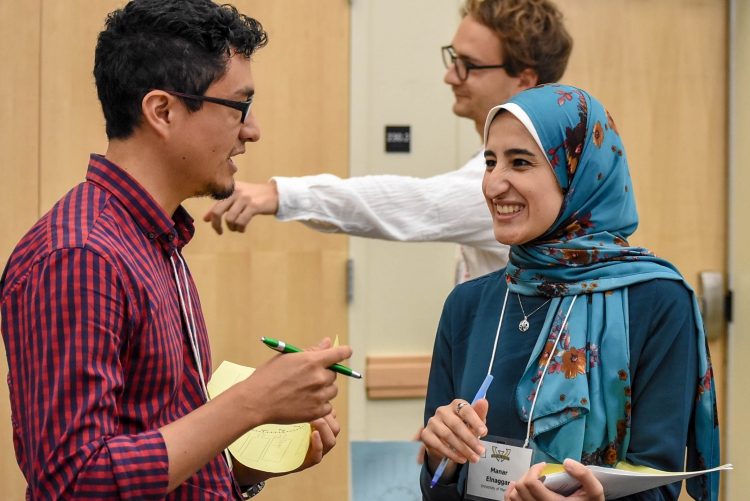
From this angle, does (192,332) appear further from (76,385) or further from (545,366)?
(545,366)

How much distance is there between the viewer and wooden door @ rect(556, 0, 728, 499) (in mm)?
3381

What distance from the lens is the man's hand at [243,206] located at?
2.02m

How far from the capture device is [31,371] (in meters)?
1.06

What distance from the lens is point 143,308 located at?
3.80 feet

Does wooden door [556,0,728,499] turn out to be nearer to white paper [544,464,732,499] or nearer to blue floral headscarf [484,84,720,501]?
blue floral headscarf [484,84,720,501]

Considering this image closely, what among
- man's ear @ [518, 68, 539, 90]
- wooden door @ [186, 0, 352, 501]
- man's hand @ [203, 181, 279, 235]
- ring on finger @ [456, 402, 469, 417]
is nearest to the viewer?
ring on finger @ [456, 402, 469, 417]

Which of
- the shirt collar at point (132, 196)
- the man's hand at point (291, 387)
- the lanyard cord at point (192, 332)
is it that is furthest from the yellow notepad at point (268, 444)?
the shirt collar at point (132, 196)

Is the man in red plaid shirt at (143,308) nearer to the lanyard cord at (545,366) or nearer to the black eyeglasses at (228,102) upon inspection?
the black eyeglasses at (228,102)

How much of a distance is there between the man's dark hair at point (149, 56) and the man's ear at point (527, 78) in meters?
1.18

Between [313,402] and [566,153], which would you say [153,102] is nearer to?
[313,402]

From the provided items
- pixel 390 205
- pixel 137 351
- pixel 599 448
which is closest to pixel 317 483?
pixel 390 205

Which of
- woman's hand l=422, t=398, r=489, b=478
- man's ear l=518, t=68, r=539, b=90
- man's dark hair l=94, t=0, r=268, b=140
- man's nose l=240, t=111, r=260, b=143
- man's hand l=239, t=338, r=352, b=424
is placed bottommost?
woman's hand l=422, t=398, r=489, b=478

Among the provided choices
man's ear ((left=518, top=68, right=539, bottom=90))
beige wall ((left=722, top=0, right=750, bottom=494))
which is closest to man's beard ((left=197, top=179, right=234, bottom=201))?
man's ear ((left=518, top=68, right=539, bottom=90))

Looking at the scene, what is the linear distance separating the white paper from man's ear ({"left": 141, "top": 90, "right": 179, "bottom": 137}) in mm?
849
